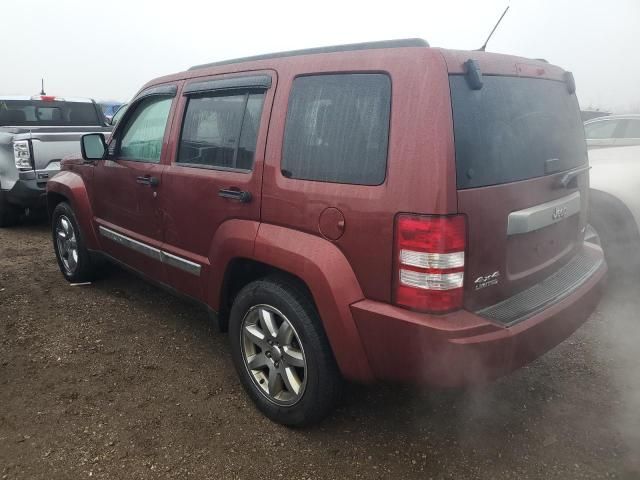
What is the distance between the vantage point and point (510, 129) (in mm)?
2170

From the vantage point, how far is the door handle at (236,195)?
2.50 meters

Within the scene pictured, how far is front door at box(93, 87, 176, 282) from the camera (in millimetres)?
3250

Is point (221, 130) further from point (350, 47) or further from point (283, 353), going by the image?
point (283, 353)

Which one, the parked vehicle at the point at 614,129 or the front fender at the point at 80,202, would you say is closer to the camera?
the front fender at the point at 80,202

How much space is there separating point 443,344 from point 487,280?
0.37 metres

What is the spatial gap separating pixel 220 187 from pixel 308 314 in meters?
0.87

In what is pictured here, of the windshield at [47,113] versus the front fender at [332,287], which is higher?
the windshield at [47,113]

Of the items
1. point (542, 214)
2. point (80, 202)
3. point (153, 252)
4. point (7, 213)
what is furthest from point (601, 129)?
point (7, 213)

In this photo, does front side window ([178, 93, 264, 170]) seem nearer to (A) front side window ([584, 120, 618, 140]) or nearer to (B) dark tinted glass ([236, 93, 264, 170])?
(B) dark tinted glass ([236, 93, 264, 170])

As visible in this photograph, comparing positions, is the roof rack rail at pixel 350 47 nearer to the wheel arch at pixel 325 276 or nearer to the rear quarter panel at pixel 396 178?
the rear quarter panel at pixel 396 178

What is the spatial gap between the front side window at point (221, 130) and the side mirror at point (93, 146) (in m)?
1.04

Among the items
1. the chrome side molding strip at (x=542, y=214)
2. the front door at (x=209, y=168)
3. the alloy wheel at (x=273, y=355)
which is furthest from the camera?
the front door at (x=209, y=168)

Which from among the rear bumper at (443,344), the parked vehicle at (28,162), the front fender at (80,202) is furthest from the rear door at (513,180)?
the parked vehicle at (28,162)

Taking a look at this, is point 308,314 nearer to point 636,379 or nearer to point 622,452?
point 622,452
